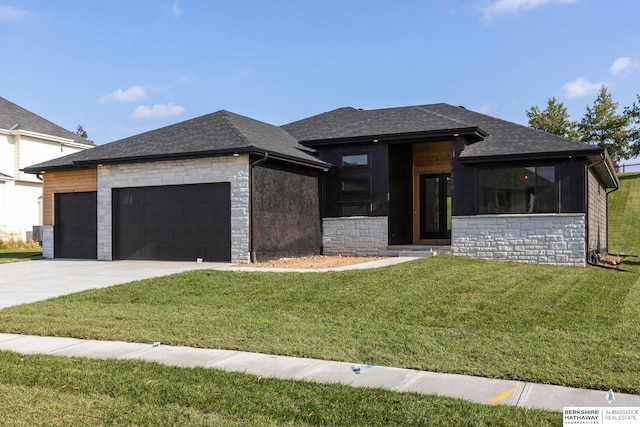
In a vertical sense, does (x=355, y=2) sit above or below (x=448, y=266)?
above

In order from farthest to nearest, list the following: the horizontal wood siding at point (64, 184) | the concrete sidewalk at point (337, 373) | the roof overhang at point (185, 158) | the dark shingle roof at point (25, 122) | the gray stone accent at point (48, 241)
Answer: the dark shingle roof at point (25, 122)
the gray stone accent at point (48, 241)
the horizontal wood siding at point (64, 184)
the roof overhang at point (185, 158)
the concrete sidewalk at point (337, 373)

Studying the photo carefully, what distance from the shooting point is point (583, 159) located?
15.7 meters

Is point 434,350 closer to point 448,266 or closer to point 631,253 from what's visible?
point 448,266

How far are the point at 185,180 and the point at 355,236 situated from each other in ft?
18.8

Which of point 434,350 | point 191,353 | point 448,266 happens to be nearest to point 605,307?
point 434,350

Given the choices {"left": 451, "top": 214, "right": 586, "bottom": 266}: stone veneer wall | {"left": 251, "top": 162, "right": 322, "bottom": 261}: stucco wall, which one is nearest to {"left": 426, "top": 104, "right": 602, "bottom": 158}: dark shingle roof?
{"left": 451, "top": 214, "right": 586, "bottom": 266}: stone veneer wall

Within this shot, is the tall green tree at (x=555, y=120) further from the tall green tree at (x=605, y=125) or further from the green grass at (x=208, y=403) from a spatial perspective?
the green grass at (x=208, y=403)

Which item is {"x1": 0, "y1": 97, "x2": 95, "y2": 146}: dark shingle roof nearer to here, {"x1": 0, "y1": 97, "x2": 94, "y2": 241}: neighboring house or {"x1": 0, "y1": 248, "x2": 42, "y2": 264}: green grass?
{"x1": 0, "y1": 97, "x2": 94, "y2": 241}: neighboring house

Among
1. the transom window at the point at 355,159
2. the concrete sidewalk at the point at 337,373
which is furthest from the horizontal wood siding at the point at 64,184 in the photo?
the concrete sidewalk at the point at 337,373

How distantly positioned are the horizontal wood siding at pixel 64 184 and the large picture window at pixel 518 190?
1283 cm

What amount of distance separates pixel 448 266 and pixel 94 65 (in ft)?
56.0

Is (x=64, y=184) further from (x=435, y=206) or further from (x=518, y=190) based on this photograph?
(x=518, y=190)

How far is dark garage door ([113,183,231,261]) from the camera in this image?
1611 cm

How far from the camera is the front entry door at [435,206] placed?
62.8 feet
